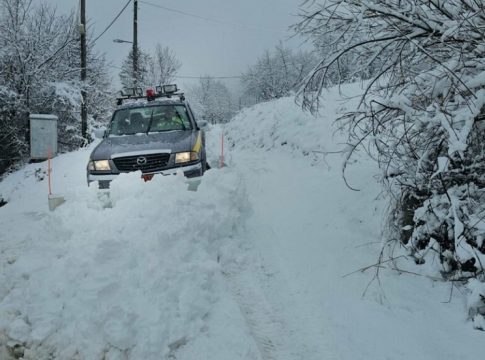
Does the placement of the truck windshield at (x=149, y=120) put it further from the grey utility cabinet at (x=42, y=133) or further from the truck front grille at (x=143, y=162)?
the grey utility cabinet at (x=42, y=133)

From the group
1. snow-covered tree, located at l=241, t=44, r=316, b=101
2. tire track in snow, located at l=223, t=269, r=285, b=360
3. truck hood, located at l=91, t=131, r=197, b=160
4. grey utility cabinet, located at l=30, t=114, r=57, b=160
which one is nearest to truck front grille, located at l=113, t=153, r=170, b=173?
truck hood, located at l=91, t=131, r=197, b=160

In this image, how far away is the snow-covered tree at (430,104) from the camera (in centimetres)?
398

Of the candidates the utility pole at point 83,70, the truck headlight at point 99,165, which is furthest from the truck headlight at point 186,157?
the utility pole at point 83,70

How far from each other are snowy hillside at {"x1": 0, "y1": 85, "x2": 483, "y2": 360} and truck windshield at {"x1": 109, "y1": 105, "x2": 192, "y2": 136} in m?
1.86

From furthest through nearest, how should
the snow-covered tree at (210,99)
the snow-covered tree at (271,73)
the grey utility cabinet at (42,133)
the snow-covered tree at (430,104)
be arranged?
the snow-covered tree at (210,99), the snow-covered tree at (271,73), the grey utility cabinet at (42,133), the snow-covered tree at (430,104)

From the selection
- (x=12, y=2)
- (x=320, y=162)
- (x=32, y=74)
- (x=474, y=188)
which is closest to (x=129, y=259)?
(x=474, y=188)

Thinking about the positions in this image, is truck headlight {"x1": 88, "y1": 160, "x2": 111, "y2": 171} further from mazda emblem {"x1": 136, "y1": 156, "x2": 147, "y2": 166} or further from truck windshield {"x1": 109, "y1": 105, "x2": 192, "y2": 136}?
truck windshield {"x1": 109, "y1": 105, "x2": 192, "y2": 136}

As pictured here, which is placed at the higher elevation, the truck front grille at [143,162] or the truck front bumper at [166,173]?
the truck front grille at [143,162]

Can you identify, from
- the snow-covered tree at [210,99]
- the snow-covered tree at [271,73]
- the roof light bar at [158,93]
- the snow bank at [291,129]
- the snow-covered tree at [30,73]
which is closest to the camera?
the roof light bar at [158,93]

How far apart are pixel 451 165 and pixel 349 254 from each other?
5.67 feet

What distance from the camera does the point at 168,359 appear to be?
358cm

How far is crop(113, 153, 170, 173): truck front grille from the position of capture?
6.99 metres

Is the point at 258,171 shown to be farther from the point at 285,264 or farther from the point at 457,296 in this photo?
the point at 457,296

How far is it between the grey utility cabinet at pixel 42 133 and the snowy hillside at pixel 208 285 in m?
7.52
